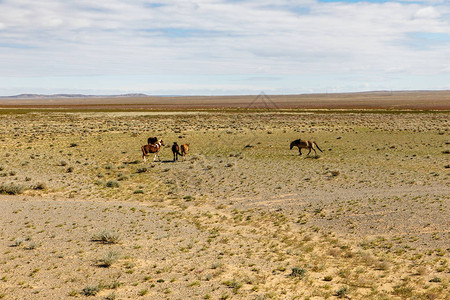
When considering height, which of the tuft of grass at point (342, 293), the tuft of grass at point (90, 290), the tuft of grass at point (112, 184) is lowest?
the tuft of grass at point (342, 293)

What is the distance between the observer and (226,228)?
12555 millimetres

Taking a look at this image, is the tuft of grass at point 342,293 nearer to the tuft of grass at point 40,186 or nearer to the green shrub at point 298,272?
the green shrub at point 298,272

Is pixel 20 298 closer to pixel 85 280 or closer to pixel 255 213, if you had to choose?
pixel 85 280

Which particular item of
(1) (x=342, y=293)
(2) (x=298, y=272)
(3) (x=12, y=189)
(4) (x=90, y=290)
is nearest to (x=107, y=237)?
(4) (x=90, y=290)

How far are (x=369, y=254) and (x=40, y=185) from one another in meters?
15.5

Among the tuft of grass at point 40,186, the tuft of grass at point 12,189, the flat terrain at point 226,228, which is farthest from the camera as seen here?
the tuft of grass at point 40,186

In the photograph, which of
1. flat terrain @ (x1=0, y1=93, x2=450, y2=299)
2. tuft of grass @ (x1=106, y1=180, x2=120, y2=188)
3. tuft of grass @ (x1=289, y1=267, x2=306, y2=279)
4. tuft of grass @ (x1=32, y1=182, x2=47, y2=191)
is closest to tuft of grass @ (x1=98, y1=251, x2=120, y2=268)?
flat terrain @ (x1=0, y1=93, x2=450, y2=299)

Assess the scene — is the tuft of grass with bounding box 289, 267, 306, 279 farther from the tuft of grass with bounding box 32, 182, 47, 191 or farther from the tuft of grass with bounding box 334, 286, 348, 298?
the tuft of grass with bounding box 32, 182, 47, 191

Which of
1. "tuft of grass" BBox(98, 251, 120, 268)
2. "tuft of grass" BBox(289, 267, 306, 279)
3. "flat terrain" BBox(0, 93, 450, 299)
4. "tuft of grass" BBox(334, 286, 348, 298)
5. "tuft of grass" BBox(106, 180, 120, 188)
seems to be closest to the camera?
"tuft of grass" BBox(334, 286, 348, 298)

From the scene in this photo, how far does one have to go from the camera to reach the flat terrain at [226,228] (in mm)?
8312

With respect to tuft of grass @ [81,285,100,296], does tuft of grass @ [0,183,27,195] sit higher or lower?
Result: higher

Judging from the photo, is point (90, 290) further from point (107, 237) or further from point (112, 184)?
point (112, 184)

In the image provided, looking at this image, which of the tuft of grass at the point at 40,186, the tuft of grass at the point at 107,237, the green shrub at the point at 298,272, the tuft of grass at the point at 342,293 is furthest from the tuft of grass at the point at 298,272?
the tuft of grass at the point at 40,186

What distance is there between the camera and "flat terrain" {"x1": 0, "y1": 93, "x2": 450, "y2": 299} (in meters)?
8.31
